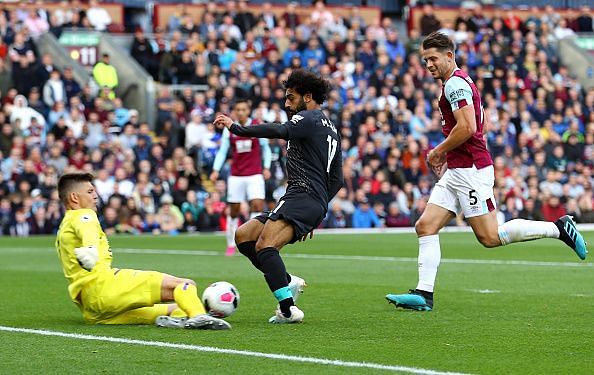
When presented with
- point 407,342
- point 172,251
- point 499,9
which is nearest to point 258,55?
point 499,9

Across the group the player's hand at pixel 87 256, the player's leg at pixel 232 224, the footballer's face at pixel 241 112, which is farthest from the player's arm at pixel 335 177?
the player's leg at pixel 232 224

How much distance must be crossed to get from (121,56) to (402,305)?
75.5ft

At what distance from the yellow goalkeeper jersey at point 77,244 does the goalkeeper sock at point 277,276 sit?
126 cm

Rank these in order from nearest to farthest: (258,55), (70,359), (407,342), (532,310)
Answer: (70,359) → (407,342) → (532,310) → (258,55)

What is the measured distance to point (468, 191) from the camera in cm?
1162

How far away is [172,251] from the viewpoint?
21766 millimetres

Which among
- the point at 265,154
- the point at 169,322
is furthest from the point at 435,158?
the point at 265,154

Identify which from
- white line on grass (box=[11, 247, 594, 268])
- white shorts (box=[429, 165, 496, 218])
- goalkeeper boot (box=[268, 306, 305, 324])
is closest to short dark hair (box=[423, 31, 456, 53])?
white shorts (box=[429, 165, 496, 218])

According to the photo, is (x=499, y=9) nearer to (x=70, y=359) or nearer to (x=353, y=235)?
(x=353, y=235)

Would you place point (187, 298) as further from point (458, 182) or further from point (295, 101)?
point (458, 182)

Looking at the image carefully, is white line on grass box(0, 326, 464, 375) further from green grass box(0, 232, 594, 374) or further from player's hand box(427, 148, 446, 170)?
player's hand box(427, 148, 446, 170)

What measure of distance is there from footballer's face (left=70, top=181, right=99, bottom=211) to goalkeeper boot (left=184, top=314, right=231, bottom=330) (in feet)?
4.26

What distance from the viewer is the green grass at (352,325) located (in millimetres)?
8273

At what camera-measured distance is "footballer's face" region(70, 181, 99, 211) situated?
34.3 feet
